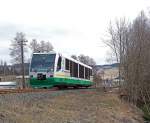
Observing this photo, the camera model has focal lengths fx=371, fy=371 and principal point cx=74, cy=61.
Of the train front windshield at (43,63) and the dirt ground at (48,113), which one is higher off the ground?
the train front windshield at (43,63)

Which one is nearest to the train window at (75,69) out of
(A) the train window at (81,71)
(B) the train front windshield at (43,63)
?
(A) the train window at (81,71)

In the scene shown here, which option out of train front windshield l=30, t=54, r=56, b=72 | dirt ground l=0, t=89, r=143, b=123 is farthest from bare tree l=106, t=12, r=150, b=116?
dirt ground l=0, t=89, r=143, b=123

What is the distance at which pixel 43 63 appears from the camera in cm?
3069

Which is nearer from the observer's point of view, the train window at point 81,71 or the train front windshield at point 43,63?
the train front windshield at point 43,63

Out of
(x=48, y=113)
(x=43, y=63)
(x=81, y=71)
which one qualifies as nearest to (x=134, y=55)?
(x=81, y=71)

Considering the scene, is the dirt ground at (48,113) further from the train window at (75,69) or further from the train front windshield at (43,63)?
the train window at (75,69)

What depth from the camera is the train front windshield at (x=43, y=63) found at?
30078 mm

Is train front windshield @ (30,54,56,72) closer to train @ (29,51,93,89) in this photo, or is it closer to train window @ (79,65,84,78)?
train @ (29,51,93,89)

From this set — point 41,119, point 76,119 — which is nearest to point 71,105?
point 76,119

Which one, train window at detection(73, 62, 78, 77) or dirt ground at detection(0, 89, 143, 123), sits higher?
train window at detection(73, 62, 78, 77)

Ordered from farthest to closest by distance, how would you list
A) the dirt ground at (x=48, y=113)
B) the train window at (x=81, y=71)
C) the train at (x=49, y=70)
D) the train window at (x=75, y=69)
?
1. the train window at (x=81, y=71)
2. the train window at (x=75, y=69)
3. the train at (x=49, y=70)
4. the dirt ground at (x=48, y=113)

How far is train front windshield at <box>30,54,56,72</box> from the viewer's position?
30.1 metres

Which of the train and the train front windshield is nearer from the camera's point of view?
the train

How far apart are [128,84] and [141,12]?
1199 cm
